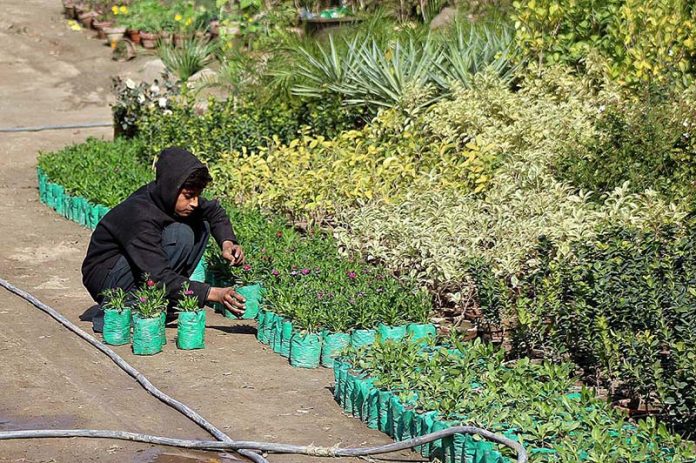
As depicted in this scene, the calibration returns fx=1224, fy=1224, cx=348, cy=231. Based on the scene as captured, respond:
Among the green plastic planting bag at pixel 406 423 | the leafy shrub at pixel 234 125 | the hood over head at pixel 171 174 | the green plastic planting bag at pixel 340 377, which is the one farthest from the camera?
the leafy shrub at pixel 234 125

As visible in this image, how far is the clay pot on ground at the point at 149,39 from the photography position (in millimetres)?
18141

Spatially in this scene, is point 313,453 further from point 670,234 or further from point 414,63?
point 414,63

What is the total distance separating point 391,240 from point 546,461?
10.7 ft

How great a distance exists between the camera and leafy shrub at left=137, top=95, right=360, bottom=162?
10859mm

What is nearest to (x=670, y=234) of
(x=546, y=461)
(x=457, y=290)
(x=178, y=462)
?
(x=457, y=290)

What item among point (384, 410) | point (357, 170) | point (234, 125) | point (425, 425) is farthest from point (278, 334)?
point (234, 125)

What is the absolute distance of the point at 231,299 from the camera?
6875 millimetres

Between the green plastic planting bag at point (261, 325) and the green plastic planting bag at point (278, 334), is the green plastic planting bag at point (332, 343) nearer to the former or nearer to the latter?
the green plastic planting bag at point (278, 334)

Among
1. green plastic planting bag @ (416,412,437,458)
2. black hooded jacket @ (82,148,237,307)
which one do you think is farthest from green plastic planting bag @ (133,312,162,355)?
green plastic planting bag @ (416,412,437,458)

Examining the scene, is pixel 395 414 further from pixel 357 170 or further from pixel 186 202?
pixel 357 170

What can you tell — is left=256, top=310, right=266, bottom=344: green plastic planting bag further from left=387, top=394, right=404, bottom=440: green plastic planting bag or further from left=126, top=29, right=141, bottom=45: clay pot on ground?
A: left=126, top=29, right=141, bottom=45: clay pot on ground

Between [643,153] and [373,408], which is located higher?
[643,153]

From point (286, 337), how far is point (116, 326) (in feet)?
3.29

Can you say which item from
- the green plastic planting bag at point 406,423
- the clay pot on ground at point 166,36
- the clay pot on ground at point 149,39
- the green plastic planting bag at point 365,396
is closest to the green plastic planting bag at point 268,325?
the green plastic planting bag at point 365,396
